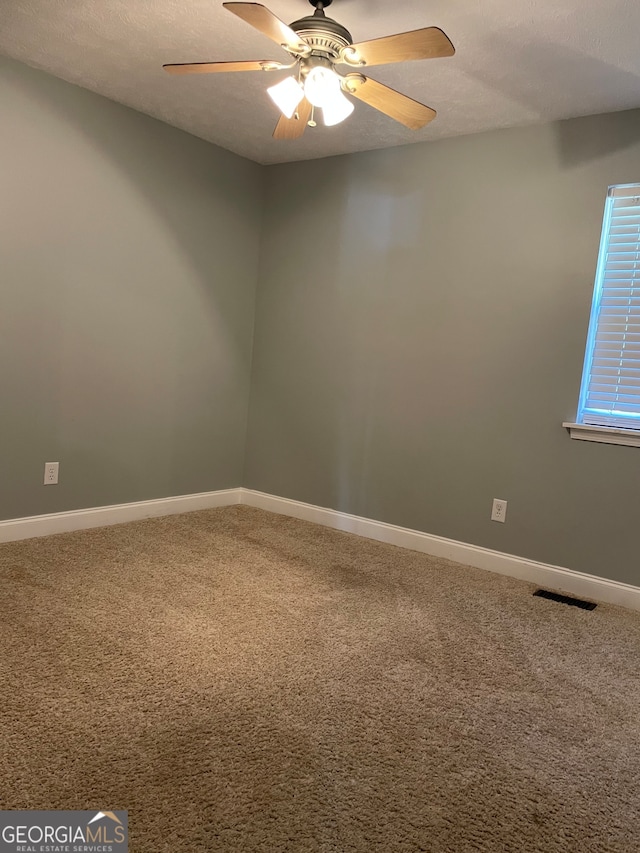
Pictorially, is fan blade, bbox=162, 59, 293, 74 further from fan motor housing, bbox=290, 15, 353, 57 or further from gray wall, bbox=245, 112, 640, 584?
gray wall, bbox=245, 112, 640, 584

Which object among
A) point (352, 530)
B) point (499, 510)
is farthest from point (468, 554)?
point (352, 530)

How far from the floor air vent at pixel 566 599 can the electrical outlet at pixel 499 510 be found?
402mm

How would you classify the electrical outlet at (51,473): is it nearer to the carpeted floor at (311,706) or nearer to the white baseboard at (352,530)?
the white baseboard at (352,530)

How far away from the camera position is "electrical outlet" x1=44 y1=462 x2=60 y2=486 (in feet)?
10.4

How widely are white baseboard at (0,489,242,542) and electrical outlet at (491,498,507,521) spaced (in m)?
1.75

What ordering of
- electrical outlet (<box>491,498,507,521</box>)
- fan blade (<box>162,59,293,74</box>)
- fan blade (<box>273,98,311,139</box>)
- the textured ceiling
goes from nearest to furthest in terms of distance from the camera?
fan blade (<box>162,59,293,74</box>) → the textured ceiling → fan blade (<box>273,98,311,139</box>) → electrical outlet (<box>491,498,507,521</box>)

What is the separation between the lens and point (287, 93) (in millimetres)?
2082

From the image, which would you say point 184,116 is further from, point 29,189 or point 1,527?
point 1,527

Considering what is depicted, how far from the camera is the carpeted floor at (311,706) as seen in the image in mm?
1394

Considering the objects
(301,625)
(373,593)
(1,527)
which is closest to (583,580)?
(373,593)

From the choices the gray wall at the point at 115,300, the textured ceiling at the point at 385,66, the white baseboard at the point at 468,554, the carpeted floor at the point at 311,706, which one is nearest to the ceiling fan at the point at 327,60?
the textured ceiling at the point at 385,66

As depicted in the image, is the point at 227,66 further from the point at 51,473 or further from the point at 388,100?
the point at 51,473

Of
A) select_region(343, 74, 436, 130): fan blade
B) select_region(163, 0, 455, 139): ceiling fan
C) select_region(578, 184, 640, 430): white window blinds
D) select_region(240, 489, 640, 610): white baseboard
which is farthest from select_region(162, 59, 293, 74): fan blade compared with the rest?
select_region(240, 489, 640, 610): white baseboard

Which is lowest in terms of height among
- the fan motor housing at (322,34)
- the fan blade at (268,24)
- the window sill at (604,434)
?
the window sill at (604,434)
